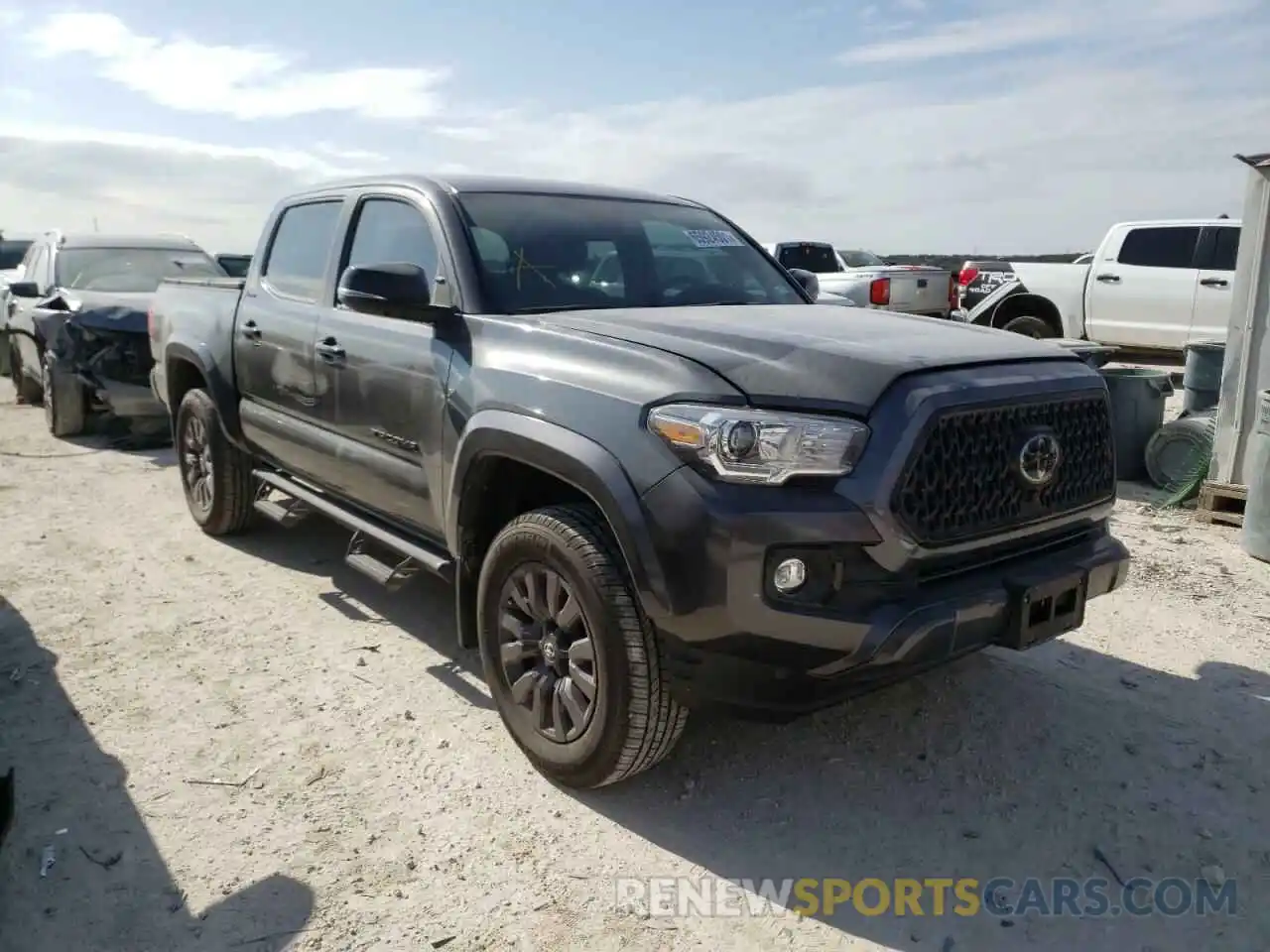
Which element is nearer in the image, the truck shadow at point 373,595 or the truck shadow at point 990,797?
the truck shadow at point 990,797

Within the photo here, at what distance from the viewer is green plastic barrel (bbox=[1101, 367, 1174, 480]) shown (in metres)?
7.12

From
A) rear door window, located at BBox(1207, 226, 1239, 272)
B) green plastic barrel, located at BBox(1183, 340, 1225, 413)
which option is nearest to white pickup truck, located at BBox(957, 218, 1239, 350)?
rear door window, located at BBox(1207, 226, 1239, 272)

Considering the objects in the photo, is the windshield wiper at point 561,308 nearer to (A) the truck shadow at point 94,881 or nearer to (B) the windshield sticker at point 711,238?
(B) the windshield sticker at point 711,238

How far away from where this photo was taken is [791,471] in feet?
8.25

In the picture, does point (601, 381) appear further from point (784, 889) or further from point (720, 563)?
point (784, 889)

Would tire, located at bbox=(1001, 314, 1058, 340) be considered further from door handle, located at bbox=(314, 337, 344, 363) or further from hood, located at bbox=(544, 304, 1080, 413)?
door handle, located at bbox=(314, 337, 344, 363)

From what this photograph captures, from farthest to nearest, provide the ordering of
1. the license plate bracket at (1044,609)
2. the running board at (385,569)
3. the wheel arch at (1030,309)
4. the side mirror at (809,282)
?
the wheel arch at (1030,309)
the side mirror at (809,282)
the running board at (385,569)
the license plate bracket at (1044,609)

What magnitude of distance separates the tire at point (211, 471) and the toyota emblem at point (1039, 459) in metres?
4.21

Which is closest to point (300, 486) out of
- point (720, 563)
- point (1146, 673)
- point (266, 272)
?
point (266, 272)

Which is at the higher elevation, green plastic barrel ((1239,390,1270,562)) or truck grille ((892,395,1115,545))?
truck grille ((892,395,1115,545))

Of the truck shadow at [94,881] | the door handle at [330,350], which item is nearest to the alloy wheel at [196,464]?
the door handle at [330,350]

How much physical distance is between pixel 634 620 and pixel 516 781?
0.85m

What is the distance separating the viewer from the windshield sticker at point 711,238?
13.9 ft

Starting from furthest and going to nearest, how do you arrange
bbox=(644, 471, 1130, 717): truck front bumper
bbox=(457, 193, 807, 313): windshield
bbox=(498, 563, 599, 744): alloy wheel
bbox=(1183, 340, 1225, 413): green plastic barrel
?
bbox=(1183, 340, 1225, 413): green plastic barrel < bbox=(457, 193, 807, 313): windshield < bbox=(498, 563, 599, 744): alloy wheel < bbox=(644, 471, 1130, 717): truck front bumper
